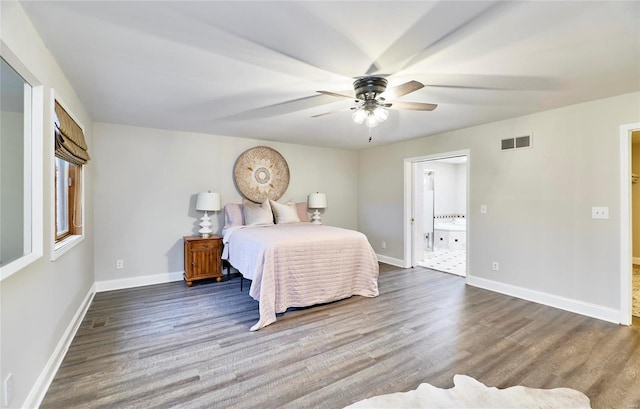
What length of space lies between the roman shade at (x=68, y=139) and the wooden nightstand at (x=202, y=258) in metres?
1.66

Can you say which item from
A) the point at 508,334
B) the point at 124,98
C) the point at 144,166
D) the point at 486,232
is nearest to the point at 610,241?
the point at 486,232

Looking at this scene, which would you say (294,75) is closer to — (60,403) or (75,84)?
(75,84)

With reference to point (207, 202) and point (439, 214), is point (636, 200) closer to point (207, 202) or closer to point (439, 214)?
point (439, 214)

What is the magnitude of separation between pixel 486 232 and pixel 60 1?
15.0ft

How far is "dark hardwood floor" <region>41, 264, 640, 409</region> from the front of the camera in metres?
1.81

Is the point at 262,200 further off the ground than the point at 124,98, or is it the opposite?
the point at 124,98

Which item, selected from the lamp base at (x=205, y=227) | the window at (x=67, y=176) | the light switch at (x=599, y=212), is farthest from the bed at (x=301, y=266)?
the light switch at (x=599, y=212)

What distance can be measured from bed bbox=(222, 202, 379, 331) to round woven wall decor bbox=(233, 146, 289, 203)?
1.07 metres

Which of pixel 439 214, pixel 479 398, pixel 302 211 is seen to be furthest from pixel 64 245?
pixel 439 214

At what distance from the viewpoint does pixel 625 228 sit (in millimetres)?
2762

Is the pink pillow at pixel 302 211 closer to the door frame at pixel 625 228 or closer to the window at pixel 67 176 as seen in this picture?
the window at pixel 67 176

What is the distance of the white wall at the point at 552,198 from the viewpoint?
287 cm

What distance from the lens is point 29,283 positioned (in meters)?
1.61

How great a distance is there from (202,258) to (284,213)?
1394 millimetres
